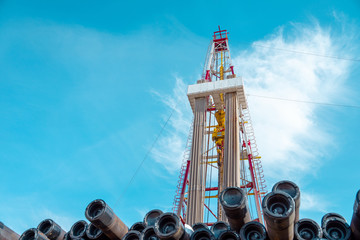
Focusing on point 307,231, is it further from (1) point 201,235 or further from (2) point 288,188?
(1) point 201,235

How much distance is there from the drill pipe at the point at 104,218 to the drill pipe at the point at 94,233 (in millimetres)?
360

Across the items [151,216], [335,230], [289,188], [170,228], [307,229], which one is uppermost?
[289,188]

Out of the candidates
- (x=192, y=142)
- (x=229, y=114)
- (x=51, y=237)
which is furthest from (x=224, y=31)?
(x=51, y=237)

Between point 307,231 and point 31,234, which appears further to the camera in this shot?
point 31,234

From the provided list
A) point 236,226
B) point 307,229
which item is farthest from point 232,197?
point 307,229

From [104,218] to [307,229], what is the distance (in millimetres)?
5070

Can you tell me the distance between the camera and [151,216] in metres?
10.3

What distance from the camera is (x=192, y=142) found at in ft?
75.7

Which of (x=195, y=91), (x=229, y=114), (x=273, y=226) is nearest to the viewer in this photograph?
(x=273, y=226)

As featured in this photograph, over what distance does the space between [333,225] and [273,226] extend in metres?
2.02

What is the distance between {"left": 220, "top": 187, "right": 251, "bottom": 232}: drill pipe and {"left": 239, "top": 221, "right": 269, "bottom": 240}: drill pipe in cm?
20

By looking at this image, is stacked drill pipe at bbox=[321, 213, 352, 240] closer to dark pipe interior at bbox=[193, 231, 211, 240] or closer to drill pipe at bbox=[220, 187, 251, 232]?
drill pipe at bbox=[220, 187, 251, 232]

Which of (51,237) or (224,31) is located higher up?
(224,31)

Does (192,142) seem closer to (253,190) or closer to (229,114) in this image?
(229,114)
